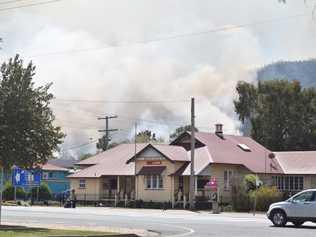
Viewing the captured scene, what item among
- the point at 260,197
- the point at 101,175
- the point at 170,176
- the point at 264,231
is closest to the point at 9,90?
the point at 264,231

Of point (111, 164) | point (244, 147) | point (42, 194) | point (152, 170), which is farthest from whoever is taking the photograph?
point (42, 194)

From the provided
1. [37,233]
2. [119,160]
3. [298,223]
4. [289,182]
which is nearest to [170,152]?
[119,160]

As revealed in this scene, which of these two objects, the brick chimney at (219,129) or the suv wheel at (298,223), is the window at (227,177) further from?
the suv wheel at (298,223)

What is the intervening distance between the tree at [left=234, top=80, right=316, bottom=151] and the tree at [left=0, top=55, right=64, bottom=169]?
63.4m

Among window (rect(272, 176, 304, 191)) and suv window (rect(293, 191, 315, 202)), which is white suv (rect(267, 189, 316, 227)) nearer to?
suv window (rect(293, 191, 315, 202))

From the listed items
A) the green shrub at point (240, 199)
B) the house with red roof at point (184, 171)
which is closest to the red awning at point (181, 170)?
the house with red roof at point (184, 171)

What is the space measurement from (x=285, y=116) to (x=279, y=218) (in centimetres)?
5999

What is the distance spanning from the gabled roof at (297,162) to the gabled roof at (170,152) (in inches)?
358

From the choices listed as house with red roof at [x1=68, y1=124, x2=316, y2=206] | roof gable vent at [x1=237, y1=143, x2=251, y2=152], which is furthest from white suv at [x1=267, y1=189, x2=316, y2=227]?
roof gable vent at [x1=237, y1=143, x2=251, y2=152]

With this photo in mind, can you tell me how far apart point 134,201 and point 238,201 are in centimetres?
1083

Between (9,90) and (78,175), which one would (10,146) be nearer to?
(9,90)

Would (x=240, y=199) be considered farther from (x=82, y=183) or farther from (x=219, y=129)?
(x=82, y=183)

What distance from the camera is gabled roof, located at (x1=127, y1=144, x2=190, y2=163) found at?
204ft

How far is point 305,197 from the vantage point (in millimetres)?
31594
